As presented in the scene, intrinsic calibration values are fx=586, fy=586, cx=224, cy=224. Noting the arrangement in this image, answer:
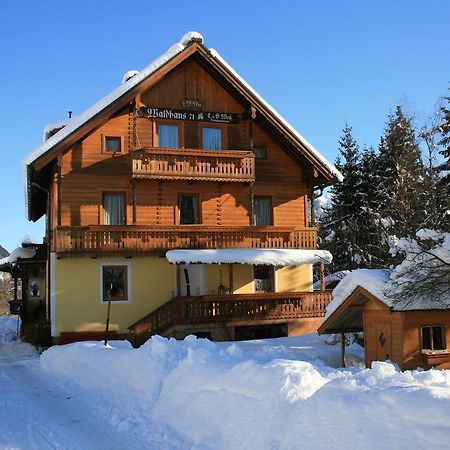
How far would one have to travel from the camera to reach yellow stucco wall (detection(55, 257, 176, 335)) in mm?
23047

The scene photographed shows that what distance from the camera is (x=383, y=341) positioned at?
45.2ft

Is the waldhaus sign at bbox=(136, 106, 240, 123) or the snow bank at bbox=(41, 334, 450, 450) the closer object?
the snow bank at bbox=(41, 334, 450, 450)

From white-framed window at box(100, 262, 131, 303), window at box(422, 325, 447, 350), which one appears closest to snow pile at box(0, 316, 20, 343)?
white-framed window at box(100, 262, 131, 303)

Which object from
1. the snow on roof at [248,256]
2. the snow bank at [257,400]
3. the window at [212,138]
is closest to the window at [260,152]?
the window at [212,138]

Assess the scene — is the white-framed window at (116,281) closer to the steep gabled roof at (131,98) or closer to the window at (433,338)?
the steep gabled roof at (131,98)

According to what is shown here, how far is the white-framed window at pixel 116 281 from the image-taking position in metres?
23.7

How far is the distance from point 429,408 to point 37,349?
20266 mm

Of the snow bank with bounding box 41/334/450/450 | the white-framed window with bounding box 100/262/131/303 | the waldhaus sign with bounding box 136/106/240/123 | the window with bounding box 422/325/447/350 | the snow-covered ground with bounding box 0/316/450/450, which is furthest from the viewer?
the waldhaus sign with bounding box 136/106/240/123

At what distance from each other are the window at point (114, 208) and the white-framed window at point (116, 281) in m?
1.93

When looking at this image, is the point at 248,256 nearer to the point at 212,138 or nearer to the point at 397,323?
the point at 212,138

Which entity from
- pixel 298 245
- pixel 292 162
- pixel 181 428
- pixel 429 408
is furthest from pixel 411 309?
pixel 292 162

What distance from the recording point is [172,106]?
25.8 meters

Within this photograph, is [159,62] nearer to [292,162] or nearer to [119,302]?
[292,162]

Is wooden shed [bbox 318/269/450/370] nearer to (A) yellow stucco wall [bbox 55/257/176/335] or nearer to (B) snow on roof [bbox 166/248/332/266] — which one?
(B) snow on roof [bbox 166/248/332/266]
